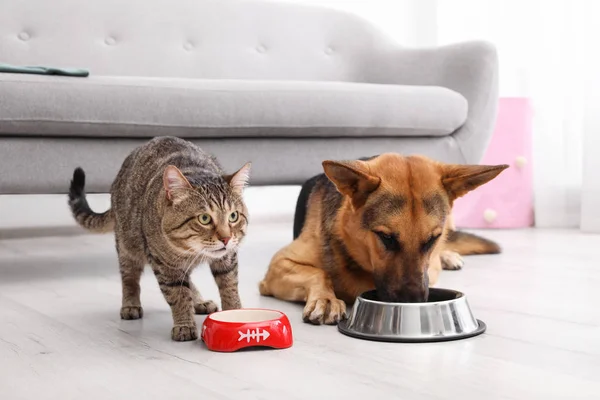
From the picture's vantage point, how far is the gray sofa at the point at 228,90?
9.90 ft

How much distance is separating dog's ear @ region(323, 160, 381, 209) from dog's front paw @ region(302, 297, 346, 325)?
0.98 ft

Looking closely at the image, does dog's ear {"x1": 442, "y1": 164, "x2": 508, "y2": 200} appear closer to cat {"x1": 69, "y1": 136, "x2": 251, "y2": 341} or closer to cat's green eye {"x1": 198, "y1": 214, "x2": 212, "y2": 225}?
cat {"x1": 69, "y1": 136, "x2": 251, "y2": 341}

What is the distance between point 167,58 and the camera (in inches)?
177

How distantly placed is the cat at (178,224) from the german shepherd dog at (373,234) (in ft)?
0.89

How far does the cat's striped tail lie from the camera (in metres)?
2.69

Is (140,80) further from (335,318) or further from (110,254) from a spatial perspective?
(335,318)

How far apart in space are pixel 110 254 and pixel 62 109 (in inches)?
48.5

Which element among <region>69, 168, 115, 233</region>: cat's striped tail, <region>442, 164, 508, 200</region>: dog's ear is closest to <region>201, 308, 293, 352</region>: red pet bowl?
<region>442, 164, 508, 200</region>: dog's ear

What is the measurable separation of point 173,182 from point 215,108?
1.30 metres

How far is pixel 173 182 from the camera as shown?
2002 millimetres

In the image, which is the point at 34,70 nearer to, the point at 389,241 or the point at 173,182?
the point at 173,182

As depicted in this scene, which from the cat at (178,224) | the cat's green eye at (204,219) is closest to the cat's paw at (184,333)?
the cat at (178,224)

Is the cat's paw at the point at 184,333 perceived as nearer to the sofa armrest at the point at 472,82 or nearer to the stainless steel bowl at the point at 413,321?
the stainless steel bowl at the point at 413,321

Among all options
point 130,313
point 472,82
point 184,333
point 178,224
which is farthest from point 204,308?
point 472,82
